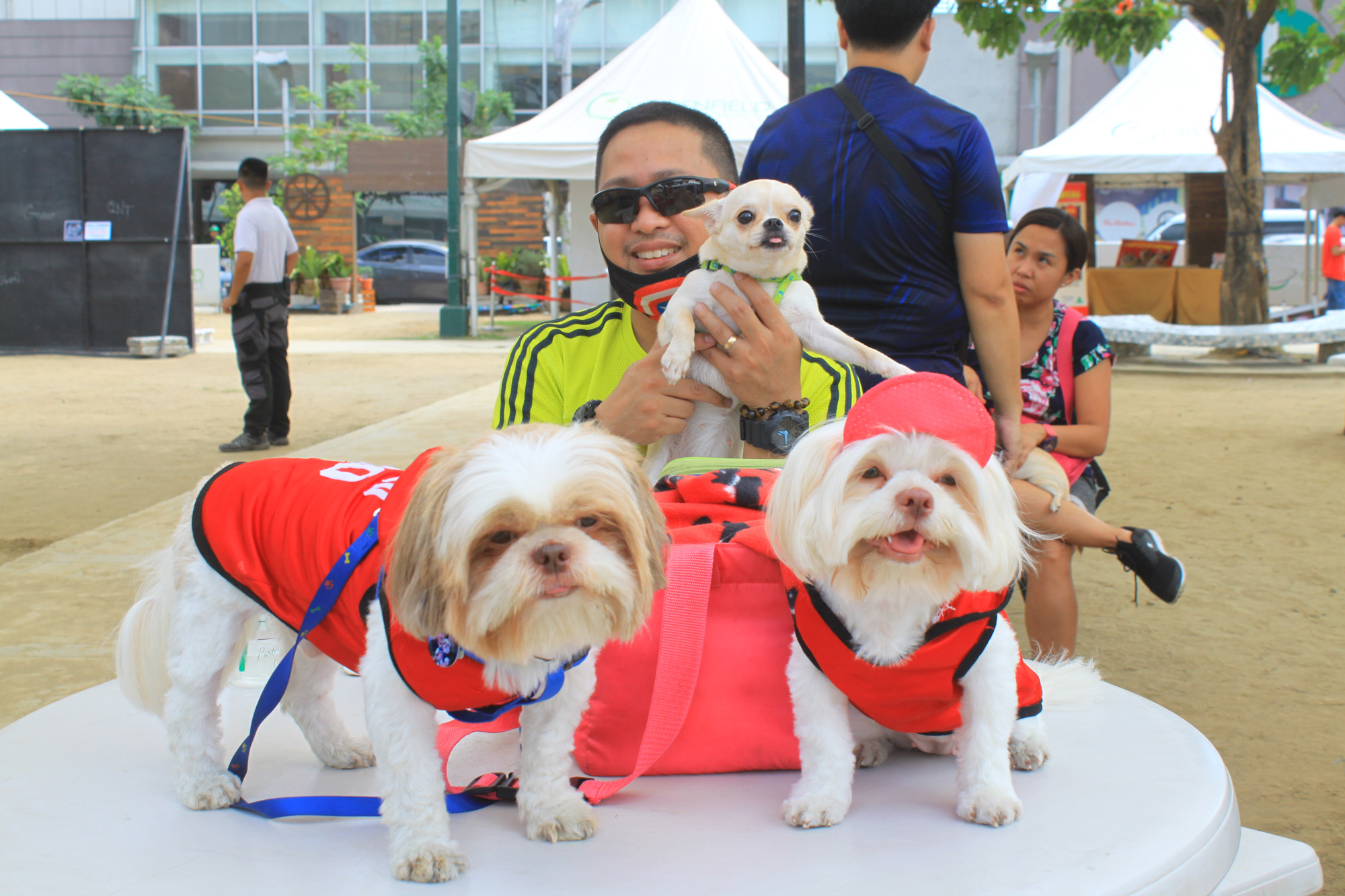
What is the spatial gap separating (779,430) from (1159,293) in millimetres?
14353

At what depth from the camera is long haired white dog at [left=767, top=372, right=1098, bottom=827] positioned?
4.31 feet

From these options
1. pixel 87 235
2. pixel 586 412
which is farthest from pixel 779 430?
pixel 87 235

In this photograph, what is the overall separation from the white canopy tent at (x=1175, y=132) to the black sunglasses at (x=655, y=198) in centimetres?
1245

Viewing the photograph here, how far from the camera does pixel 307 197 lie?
3105cm

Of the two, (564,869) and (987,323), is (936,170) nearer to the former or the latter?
(987,323)

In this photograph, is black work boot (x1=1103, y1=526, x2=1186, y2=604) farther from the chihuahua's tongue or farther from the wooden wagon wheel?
the wooden wagon wheel

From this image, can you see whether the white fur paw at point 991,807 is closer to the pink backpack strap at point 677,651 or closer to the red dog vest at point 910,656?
the red dog vest at point 910,656

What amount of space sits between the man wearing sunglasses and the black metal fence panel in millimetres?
13551

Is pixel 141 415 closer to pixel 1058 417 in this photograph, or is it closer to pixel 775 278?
pixel 1058 417

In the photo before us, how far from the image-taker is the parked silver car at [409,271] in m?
27.7

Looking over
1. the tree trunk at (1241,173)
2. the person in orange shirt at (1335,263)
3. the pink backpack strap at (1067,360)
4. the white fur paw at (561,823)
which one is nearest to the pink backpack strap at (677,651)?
the white fur paw at (561,823)

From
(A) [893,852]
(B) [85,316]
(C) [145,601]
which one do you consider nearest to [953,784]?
(A) [893,852]

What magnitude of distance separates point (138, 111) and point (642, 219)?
3549cm

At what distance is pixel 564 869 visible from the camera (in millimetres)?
1239
